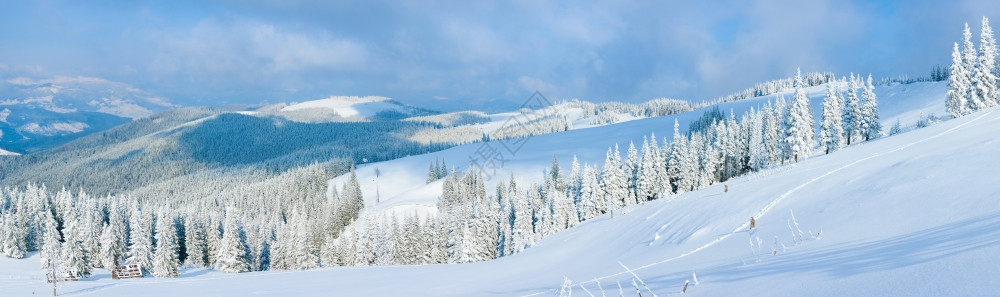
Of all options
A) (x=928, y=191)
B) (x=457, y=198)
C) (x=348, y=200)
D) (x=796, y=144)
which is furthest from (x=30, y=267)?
(x=796, y=144)

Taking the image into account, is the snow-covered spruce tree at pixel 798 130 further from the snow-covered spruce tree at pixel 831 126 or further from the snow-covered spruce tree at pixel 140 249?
the snow-covered spruce tree at pixel 140 249

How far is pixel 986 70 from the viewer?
158ft

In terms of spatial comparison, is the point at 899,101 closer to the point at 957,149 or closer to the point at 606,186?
the point at 606,186

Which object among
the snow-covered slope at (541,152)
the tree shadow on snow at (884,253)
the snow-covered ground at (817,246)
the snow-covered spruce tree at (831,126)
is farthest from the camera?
the snow-covered slope at (541,152)

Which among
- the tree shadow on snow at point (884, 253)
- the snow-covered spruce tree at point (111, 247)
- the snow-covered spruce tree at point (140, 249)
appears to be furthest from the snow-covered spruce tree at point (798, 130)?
the snow-covered spruce tree at point (111, 247)

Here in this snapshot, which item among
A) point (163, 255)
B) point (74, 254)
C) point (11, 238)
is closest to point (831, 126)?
point (163, 255)

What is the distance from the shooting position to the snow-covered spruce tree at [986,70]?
158 ft

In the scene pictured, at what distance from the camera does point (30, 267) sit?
186ft

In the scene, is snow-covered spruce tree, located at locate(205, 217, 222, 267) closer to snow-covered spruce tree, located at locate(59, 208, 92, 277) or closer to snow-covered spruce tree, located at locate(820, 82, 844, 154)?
snow-covered spruce tree, located at locate(59, 208, 92, 277)

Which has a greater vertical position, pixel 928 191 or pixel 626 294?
pixel 928 191

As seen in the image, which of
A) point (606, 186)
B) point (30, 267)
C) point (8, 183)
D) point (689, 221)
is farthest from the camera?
point (8, 183)

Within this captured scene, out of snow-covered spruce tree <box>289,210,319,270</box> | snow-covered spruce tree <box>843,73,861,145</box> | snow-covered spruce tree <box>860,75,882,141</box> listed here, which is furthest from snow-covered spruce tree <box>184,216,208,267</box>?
snow-covered spruce tree <box>860,75,882,141</box>

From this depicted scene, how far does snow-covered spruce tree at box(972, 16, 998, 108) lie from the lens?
48.2 metres

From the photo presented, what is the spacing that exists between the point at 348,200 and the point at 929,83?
12760cm
